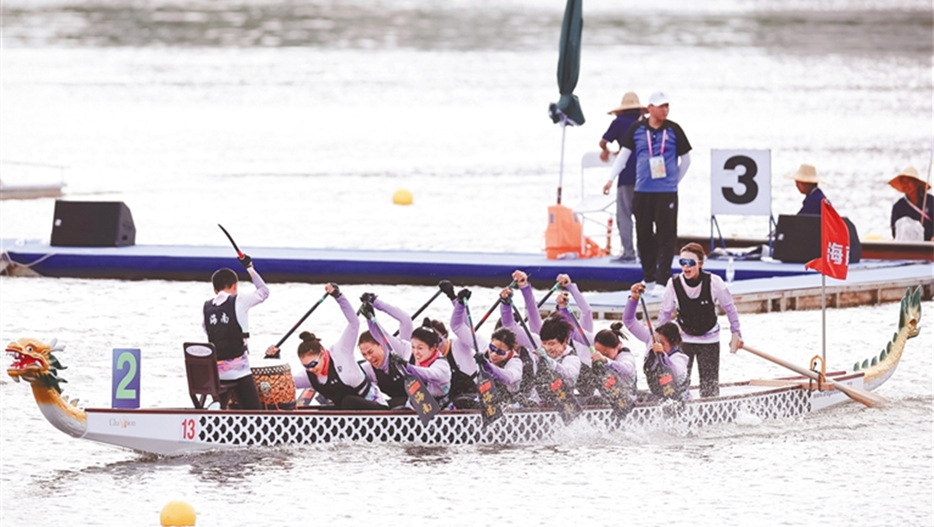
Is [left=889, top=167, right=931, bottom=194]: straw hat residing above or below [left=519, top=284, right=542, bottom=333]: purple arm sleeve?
above

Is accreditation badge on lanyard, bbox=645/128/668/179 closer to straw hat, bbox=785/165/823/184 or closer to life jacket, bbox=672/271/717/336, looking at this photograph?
straw hat, bbox=785/165/823/184

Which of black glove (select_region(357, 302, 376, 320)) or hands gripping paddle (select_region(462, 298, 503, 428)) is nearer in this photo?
black glove (select_region(357, 302, 376, 320))

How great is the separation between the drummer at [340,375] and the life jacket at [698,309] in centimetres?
226

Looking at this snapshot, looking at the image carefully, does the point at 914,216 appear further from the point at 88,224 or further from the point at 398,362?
the point at 398,362

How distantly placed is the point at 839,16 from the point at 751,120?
69.7 metres

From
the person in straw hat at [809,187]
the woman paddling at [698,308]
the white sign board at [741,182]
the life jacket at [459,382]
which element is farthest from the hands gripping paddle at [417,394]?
the white sign board at [741,182]

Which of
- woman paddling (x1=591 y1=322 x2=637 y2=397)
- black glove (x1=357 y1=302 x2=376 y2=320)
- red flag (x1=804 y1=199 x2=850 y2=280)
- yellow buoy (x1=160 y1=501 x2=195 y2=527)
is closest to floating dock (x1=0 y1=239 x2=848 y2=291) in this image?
red flag (x1=804 y1=199 x2=850 y2=280)

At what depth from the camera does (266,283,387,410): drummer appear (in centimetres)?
1278

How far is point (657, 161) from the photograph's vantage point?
1669 centimetres

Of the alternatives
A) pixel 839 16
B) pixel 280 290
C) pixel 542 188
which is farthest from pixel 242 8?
pixel 280 290

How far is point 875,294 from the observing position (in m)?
18.8

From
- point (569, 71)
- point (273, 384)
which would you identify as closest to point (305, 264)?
point (569, 71)

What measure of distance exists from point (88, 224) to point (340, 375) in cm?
918

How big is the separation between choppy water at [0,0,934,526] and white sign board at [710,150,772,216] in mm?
1564
